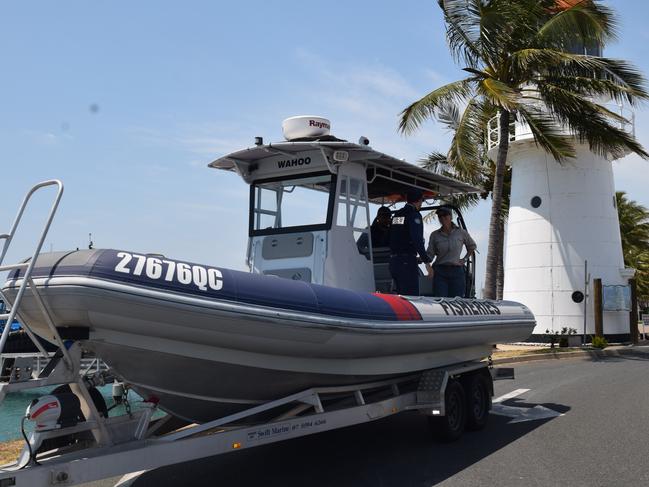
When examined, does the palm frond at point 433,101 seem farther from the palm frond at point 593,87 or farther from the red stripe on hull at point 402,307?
the red stripe on hull at point 402,307

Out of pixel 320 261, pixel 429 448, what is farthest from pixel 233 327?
pixel 429 448

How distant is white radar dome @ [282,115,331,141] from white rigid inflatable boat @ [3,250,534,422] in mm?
2029

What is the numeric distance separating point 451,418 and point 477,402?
2.94 feet

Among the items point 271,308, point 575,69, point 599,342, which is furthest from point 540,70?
point 271,308

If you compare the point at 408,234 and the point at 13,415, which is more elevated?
the point at 408,234

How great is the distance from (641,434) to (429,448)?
2507 millimetres

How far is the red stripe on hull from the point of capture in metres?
6.46

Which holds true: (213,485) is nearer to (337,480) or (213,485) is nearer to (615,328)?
(337,480)

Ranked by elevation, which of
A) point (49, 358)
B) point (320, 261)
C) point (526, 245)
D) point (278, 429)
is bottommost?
point (278, 429)

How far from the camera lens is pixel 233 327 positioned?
5.09 m

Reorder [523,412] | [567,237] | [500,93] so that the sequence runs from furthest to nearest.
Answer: [567,237] < [500,93] < [523,412]

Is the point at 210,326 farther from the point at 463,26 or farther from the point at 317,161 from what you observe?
the point at 463,26

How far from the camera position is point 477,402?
27.7ft

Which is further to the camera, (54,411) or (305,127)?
(305,127)
